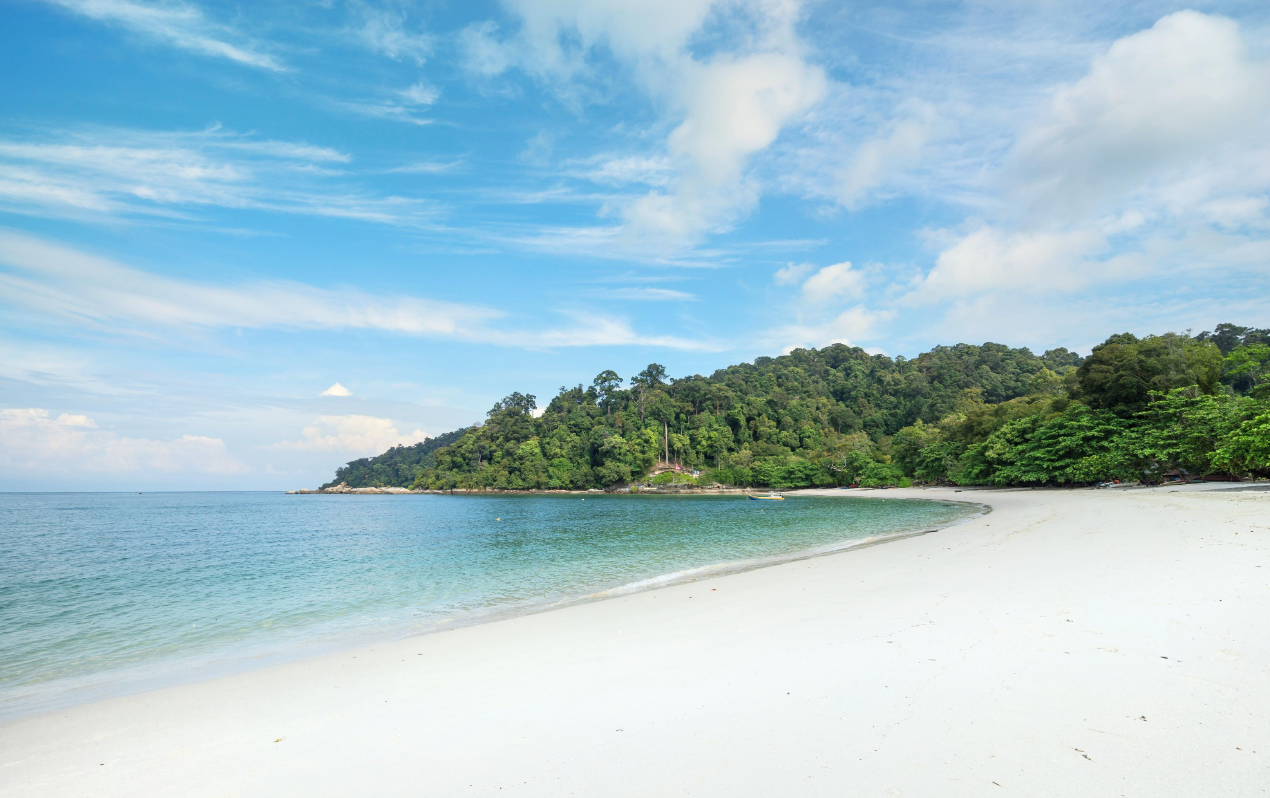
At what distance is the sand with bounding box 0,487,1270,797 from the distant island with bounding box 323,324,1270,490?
2458 cm

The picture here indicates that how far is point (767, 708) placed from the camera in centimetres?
446

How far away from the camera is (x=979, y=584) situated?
8.91 m

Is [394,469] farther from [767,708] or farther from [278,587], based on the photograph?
[767,708]

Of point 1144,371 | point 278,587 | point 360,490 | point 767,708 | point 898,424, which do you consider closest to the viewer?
point 767,708

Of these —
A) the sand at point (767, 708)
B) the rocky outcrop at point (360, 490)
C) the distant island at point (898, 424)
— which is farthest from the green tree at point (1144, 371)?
the rocky outcrop at point (360, 490)

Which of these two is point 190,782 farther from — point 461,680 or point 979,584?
point 979,584

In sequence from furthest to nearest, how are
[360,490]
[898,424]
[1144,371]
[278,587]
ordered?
[360,490] < [898,424] < [1144,371] < [278,587]

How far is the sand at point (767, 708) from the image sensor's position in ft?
11.0

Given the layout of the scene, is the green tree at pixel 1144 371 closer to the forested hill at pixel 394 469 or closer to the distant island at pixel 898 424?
the distant island at pixel 898 424

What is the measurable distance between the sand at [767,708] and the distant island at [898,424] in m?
24.6

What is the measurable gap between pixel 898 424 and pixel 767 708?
122 m

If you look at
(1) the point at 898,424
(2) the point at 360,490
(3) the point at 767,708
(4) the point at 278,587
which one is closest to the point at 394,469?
(2) the point at 360,490

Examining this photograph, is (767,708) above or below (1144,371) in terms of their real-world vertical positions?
below

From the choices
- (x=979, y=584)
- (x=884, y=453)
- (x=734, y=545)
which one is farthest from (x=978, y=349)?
(x=979, y=584)
